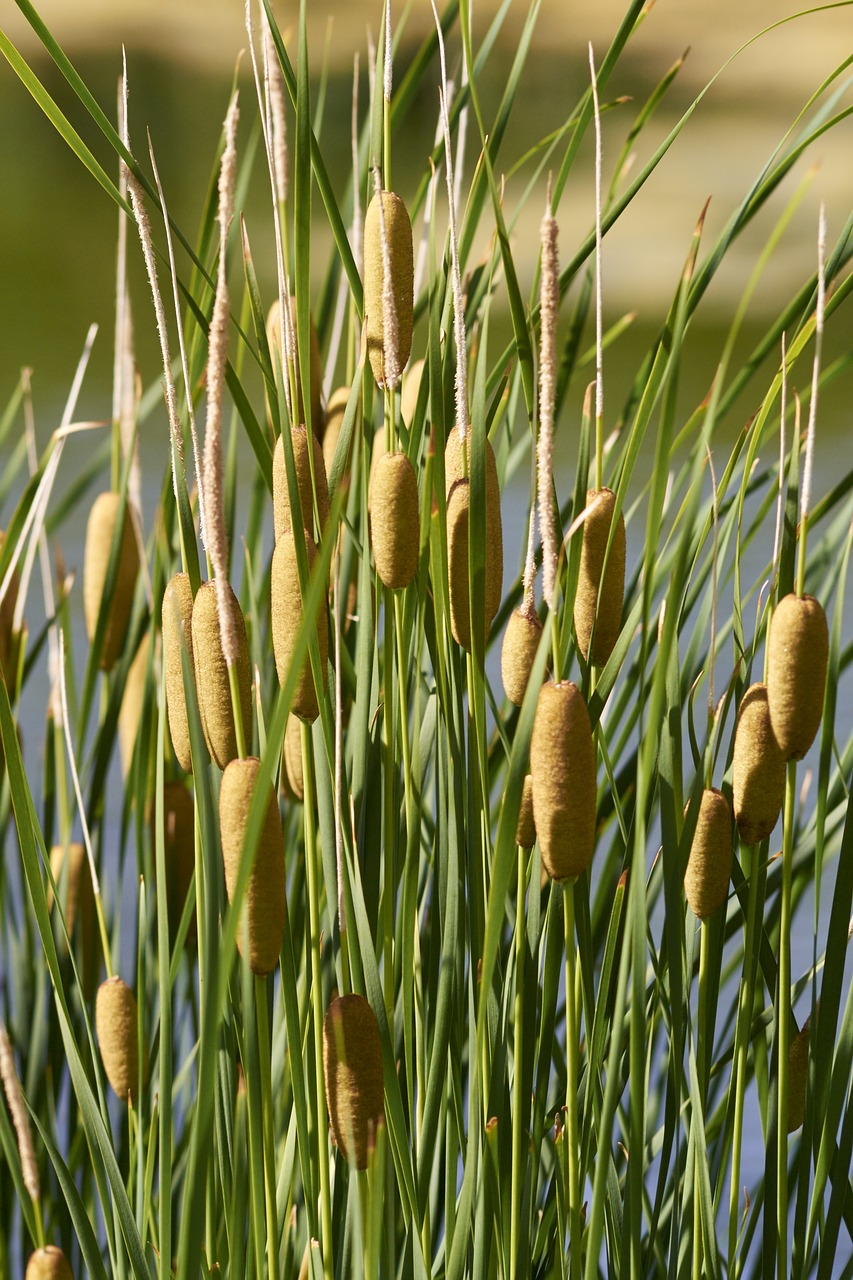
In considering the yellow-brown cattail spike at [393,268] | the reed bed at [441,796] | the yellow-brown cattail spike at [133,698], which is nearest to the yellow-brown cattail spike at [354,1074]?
the reed bed at [441,796]

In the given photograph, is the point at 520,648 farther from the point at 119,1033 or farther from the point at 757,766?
the point at 119,1033

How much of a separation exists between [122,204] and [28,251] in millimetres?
2019

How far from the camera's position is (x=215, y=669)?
20cm

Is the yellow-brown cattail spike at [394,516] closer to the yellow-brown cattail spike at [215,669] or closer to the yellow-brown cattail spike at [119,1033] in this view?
the yellow-brown cattail spike at [215,669]

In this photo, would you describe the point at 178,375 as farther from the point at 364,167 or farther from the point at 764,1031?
the point at 764,1031

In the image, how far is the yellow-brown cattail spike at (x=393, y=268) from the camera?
0.77 feet

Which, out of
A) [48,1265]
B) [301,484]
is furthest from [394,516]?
[48,1265]

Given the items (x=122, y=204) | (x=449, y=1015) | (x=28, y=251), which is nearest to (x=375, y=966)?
(x=449, y=1015)

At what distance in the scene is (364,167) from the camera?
0.44 meters

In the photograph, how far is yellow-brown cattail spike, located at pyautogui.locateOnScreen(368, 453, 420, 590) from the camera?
23 cm

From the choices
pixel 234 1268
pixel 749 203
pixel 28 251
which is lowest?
pixel 234 1268

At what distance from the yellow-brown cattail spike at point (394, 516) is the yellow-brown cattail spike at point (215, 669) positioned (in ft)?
0.11

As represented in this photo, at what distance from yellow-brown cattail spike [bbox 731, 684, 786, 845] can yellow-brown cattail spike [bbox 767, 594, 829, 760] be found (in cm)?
2

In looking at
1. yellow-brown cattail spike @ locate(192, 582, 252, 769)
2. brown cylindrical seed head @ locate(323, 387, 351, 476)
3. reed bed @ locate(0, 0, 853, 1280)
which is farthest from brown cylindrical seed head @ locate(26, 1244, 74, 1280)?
brown cylindrical seed head @ locate(323, 387, 351, 476)
